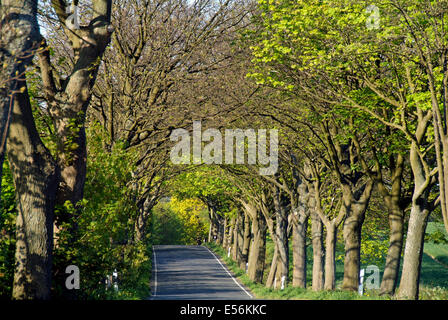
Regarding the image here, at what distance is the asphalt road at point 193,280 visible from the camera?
27.3 metres

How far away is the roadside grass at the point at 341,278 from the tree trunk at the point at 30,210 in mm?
8954

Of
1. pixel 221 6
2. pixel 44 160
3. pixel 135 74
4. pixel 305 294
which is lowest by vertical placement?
pixel 305 294

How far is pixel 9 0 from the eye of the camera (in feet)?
28.0

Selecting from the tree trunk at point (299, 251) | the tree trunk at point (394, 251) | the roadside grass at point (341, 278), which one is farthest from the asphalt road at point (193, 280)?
the tree trunk at point (394, 251)

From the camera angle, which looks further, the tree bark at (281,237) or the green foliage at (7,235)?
the tree bark at (281,237)

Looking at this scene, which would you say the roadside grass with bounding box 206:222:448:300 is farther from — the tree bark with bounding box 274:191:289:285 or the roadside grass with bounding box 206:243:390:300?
the tree bark with bounding box 274:191:289:285

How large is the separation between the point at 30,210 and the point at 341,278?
45.4m

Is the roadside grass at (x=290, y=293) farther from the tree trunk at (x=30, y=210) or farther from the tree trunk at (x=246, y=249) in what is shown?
the tree trunk at (x=30, y=210)

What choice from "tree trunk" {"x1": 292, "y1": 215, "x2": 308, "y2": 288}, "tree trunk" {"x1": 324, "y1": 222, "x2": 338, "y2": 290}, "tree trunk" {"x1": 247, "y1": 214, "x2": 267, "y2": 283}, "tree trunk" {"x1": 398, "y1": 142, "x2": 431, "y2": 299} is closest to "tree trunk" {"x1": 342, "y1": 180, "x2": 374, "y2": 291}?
"tree trunk" {"x1": 324, "y1": 222, "x2": 338, "y2": 290}

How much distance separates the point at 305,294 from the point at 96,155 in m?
11.0

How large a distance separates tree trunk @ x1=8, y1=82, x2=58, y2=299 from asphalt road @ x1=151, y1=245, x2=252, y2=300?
15819mm

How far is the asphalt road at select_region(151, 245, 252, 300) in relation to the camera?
27.3m

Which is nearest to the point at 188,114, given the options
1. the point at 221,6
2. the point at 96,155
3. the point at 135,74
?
the point at 135,74
